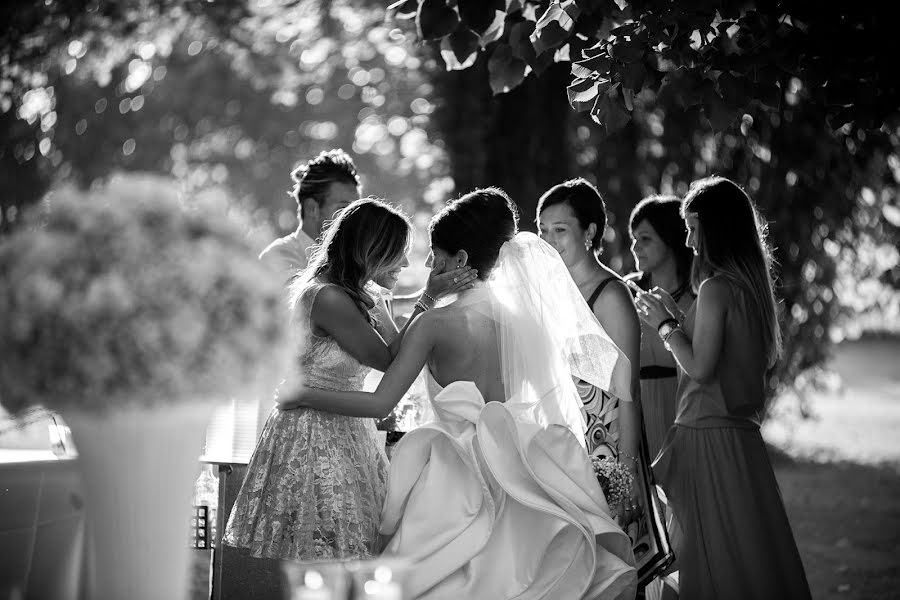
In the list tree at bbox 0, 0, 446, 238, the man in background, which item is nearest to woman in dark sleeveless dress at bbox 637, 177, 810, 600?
the man in background

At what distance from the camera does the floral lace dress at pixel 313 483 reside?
321 centimetres

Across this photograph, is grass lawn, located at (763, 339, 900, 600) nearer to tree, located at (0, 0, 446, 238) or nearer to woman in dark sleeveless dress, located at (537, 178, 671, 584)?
woman in dark sleeveless dress, located at (537, 178, 671, 584)

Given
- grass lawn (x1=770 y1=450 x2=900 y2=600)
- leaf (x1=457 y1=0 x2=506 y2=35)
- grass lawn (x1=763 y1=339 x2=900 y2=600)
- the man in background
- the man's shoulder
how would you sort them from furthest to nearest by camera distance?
grass lawn (x1=763 y1=339 x2=900 y2=600) < grass lawn (x1=770 y1=450 x2=900 y2=600) < the man's shoulder < the man in background < leaf (x1=457 y1=0 x2=506 y2=35)

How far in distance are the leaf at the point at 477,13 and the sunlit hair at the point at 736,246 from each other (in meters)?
1.57

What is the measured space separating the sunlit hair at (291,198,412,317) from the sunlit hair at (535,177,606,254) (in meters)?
1.21

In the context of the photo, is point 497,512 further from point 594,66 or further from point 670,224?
point 670,224

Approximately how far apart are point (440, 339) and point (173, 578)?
5.75ft

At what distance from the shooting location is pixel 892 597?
6438 millimetres

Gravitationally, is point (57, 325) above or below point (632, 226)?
below

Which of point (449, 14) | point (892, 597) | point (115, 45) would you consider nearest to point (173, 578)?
point (449, 14)

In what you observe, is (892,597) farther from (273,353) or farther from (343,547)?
(273,353)

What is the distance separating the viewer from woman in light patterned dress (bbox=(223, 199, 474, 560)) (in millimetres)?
3230

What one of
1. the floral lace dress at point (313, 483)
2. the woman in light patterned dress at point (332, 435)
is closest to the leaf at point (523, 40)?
the woman in light patterned dress at point (332, 435)

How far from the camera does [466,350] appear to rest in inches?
136
